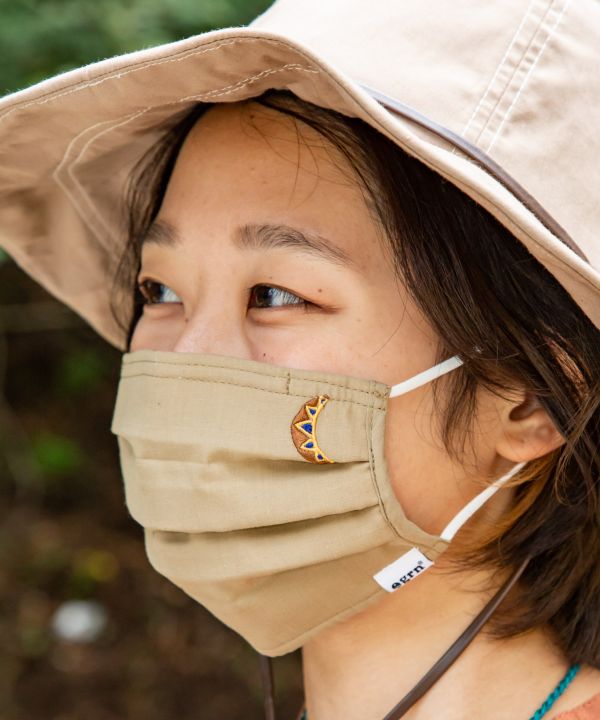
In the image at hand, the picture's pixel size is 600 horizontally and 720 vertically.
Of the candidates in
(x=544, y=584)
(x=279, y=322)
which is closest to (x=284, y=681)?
(x=544, y=584)

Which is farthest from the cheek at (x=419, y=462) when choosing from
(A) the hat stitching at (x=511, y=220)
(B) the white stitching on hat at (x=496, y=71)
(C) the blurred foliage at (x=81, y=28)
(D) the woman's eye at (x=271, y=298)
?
(C) the blurred foliage at (x=81, y=28)

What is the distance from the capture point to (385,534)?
5.55 ft

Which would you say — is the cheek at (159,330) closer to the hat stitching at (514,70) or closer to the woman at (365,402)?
the woman at (365,402)

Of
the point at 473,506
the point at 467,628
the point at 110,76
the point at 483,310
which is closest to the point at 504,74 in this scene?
the point at 483,310

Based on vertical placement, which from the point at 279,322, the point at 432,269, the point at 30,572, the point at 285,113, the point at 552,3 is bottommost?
the point at 30,572

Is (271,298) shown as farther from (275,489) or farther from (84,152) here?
(84,152)

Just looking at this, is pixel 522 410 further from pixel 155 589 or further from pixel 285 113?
pixel 155 589

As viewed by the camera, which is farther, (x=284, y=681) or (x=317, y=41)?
(x=284, y=681)

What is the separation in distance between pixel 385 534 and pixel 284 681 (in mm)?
2906

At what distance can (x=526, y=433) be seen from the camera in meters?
1.82

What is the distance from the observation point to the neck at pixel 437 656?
5.98 ft

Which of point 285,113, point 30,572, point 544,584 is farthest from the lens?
point 30,572

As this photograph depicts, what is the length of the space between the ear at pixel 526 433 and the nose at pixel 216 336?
20.7 inches

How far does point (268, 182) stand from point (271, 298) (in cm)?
22
